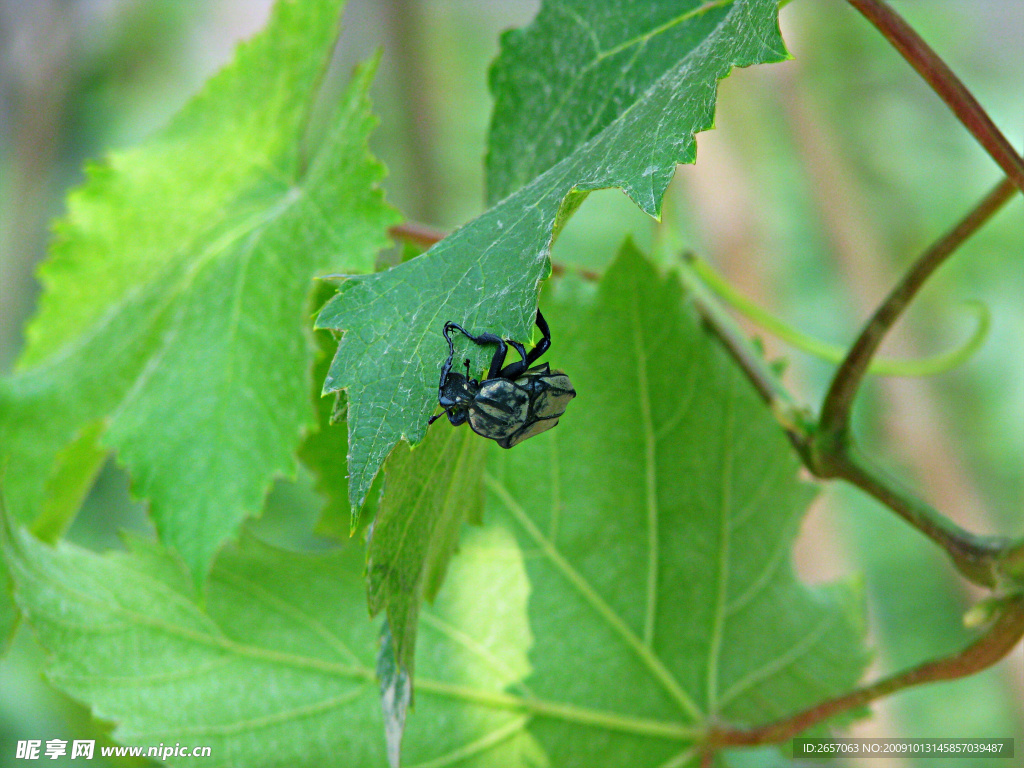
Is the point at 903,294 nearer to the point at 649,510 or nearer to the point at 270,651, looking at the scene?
the point at 649,510

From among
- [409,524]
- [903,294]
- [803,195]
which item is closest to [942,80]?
[903,294]

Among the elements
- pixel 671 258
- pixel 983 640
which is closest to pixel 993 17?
pixel 671 258

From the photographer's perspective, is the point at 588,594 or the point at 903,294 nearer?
the point at 903,294

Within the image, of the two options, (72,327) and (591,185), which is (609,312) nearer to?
(591,185)

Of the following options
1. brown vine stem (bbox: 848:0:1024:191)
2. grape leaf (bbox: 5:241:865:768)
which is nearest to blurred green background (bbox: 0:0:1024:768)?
grape leaf (bbox: 5:241:865:768)

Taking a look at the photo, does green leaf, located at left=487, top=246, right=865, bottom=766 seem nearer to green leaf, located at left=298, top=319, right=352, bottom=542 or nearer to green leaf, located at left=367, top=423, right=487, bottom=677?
green leaf, located at left=298, top=319, right=352, bottom=542

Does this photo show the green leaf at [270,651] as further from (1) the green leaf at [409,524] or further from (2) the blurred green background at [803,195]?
(2) the blurred green background at [803,195]
